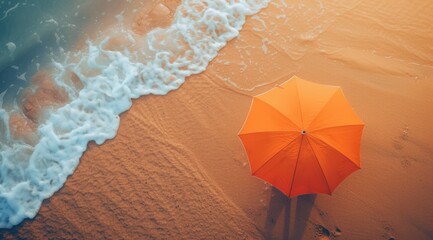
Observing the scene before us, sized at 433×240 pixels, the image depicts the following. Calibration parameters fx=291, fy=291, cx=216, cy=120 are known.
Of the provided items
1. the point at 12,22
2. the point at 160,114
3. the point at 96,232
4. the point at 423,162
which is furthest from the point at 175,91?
the point at 423,162

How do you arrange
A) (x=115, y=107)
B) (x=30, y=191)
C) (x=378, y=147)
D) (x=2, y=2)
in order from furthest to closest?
1. (x=2, y=2)
2. (x=115, y=107)
3. (x=378, y=147)
4. (x=30, y=191)

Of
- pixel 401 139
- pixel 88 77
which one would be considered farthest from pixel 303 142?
pixel 88 77

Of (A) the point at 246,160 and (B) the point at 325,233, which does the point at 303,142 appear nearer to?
(A) the point at 246,160

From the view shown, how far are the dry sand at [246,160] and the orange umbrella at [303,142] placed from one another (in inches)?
35.8

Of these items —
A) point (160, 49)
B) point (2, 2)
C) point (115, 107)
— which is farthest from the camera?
point (2, 2)

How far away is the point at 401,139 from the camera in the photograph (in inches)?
211

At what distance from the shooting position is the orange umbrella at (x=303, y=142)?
13.3 ft

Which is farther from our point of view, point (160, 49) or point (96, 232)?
point (160, 49)

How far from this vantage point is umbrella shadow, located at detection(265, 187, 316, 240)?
471cm

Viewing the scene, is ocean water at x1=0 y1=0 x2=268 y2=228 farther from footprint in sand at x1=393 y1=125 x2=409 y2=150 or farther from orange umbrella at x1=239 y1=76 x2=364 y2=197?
footprint in sand at x1=393 y1=125 x2=409 y2=150

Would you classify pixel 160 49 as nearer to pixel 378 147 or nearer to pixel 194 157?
pixel 194 157

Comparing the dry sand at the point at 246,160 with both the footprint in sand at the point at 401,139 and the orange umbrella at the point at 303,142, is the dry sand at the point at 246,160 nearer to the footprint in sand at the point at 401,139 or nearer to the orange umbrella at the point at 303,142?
the footprint in sand at the point at 401,139

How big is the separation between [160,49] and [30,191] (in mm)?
3706

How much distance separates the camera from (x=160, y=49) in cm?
646
